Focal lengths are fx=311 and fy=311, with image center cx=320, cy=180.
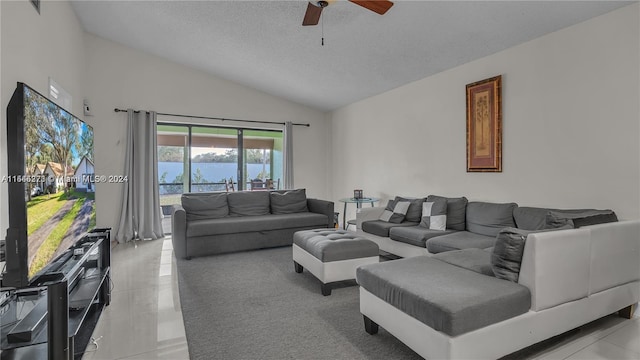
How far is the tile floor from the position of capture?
188cm

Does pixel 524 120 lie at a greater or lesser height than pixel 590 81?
lesser

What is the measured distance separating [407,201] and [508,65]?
6.55 ft

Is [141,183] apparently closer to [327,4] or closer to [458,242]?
[327,4]

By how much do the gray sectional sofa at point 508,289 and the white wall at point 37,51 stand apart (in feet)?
7.84

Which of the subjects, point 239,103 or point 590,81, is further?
point 239,103

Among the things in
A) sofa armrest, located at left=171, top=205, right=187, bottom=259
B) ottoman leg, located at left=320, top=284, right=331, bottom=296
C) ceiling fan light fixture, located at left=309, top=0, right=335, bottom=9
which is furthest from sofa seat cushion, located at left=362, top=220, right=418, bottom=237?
ceiling fan light fixture, located at left=309, top=0, right=335, bottom=9

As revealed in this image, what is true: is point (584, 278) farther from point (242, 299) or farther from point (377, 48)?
point (377, 48)

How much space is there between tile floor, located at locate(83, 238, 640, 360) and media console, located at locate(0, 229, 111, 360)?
0.50 ft

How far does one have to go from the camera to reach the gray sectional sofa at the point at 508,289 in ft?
5.09

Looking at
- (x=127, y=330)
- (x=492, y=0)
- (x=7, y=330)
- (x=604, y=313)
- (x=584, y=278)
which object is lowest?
(x=127, y=330)

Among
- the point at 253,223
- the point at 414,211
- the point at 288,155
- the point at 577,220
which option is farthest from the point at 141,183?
the point at 577,220

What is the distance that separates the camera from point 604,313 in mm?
2102

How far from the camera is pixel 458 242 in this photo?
305 centimetres

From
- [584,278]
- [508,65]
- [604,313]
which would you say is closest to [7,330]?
[584,278]
